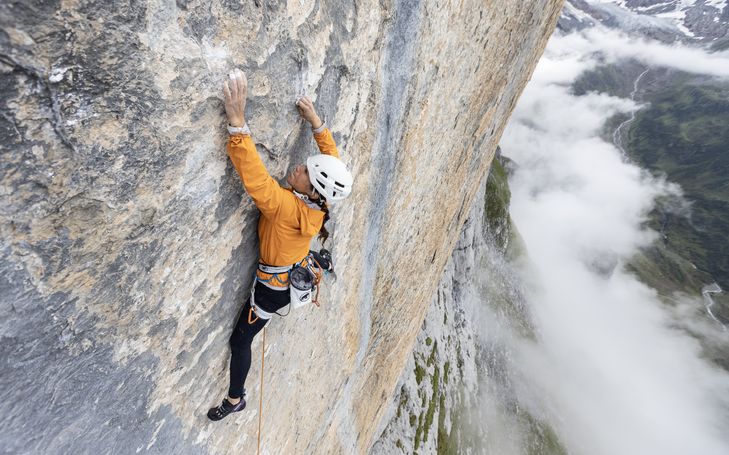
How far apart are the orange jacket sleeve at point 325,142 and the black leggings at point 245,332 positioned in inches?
73.0

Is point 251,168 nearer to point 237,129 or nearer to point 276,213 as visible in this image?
point 237,129

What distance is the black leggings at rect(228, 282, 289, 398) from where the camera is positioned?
4.93 metres

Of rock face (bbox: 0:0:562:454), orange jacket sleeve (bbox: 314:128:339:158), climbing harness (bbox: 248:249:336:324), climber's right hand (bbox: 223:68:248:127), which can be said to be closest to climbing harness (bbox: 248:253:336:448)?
climbing harness (bbox: 248:249:336:324)

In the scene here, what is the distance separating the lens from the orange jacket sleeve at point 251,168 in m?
3.71

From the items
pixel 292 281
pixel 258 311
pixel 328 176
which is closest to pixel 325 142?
pixel 328 176

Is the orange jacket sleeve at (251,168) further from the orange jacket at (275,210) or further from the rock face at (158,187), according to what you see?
the rock face at (158,187)

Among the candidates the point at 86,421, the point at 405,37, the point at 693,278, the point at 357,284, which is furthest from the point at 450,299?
the point at 693,278

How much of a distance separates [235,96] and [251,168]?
2.20 feet

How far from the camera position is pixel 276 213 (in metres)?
4.37

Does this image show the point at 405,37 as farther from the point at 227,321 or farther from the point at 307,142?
the point at 227,321

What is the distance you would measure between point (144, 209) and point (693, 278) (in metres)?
203

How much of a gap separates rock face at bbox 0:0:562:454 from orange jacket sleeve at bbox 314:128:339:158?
0.90 ft

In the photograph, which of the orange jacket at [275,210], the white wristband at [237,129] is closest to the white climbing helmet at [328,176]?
the orange jacket at [275,210]

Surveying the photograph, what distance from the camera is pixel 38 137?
8.37ft
